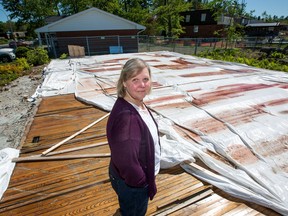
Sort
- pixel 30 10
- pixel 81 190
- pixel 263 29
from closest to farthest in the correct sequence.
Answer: pixel 81 190 < pixel 30 10 < pixel 263 29

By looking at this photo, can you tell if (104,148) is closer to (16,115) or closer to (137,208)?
(137,208)

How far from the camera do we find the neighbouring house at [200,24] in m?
29.6

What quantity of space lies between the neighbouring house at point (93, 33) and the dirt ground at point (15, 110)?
9.59 m

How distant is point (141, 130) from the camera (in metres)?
1.20

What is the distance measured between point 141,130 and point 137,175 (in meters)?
0.30

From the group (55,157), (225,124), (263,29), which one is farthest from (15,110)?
(263,29)

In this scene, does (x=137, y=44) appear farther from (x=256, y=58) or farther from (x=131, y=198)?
(x=131, y=198)

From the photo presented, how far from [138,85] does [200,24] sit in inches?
1353

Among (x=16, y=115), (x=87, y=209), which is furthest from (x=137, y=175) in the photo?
(x=16, y=115)

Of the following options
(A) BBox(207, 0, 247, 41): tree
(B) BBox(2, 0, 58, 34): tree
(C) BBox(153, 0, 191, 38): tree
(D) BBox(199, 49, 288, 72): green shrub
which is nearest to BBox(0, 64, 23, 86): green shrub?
(D) BBox(199, 49, 288, 72): green shrub

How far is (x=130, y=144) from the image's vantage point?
113cm

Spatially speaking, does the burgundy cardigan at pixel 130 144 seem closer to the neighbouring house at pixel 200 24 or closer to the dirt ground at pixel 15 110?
the dirt ground at pixel 15 110

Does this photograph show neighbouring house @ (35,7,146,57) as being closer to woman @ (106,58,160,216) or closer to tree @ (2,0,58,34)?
woman @ (106,58,160,216)

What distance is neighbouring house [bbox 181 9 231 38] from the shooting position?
2959 centimetres
